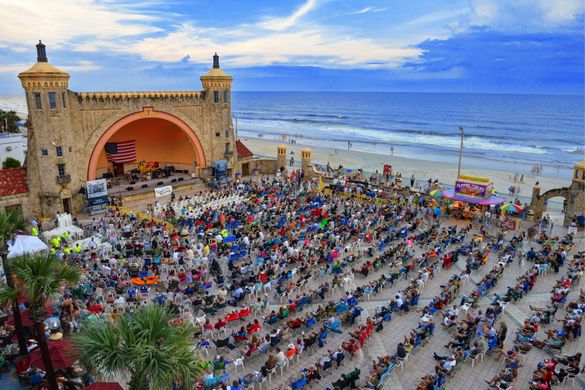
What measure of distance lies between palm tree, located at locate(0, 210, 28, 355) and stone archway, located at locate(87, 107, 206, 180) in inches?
713

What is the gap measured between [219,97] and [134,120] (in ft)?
22.2

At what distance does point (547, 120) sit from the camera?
10419cm

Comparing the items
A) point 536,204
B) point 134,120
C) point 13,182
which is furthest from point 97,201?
point 536,204

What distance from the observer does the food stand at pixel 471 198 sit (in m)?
25.0

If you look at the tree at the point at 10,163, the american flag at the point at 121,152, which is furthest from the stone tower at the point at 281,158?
the tree at the point at 10,163

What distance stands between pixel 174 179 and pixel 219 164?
3737 millimetres

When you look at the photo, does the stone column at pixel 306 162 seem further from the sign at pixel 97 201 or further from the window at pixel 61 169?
the window at pixel 61 169

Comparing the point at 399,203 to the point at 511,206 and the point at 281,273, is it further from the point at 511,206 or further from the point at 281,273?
the point at 281,273

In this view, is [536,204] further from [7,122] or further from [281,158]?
[7,122]

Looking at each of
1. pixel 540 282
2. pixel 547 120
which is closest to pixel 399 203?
pixel 540 282

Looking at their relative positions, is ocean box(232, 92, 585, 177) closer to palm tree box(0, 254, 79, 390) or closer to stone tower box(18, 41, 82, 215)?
stone tower box(18, 41, 82, 215)

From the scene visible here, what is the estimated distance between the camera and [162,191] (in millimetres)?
29750

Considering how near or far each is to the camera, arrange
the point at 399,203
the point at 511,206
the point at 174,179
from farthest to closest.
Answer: the point at 174,179 → the point at 399,203 → the point at 511,206

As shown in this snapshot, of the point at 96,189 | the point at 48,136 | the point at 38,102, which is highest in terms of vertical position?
the point at 38,102
